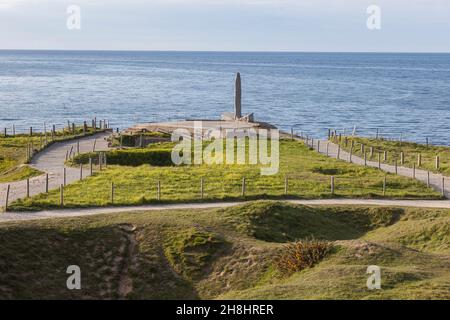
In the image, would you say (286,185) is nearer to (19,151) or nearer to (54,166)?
(54,166)

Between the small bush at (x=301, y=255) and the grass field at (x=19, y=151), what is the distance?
2343cm

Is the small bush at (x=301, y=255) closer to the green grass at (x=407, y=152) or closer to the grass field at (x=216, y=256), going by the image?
the grass field at (x=216, y=256)

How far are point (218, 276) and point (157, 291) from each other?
2.45m

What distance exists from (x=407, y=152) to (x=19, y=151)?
99.2 ft

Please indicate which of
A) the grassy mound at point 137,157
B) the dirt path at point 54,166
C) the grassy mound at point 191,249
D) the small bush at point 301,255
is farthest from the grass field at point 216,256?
the grassy mound at point 137,157

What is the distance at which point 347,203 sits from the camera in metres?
38.8

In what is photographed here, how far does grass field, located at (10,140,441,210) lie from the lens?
39.1m

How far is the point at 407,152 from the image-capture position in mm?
60906

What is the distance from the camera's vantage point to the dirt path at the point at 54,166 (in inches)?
A: 1646

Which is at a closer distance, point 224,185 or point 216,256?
point 216,256

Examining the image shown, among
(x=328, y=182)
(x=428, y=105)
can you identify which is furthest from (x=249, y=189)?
(x=428, y=105)

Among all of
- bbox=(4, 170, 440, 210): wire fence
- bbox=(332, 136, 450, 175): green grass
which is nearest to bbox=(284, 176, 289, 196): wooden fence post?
bbox=(4, 170, 440, 210): wire fence

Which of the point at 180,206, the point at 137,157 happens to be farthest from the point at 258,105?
the point at 180,206

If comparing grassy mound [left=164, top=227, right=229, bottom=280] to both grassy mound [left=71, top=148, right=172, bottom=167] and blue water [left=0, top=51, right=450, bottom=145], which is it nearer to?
grassy mound [left=71, top=148, right=172, bottom=167]
